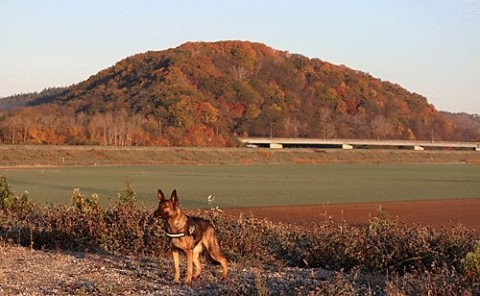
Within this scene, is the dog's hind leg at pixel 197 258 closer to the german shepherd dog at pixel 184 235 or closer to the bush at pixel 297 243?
the german shepherd dog at pixel 184 235

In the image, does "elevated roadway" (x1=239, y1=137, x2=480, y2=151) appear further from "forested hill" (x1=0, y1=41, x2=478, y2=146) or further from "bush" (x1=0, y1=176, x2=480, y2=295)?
"bush" (x1=0, y1=176, x2=480, y2=295)

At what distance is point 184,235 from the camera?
1060cm

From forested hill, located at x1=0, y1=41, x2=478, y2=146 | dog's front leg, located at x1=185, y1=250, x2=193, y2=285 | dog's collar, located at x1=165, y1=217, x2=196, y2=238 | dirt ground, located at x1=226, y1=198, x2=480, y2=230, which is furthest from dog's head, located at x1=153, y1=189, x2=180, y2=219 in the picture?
forested hill, located at x1=0, y1=41, x2=478, y2=146

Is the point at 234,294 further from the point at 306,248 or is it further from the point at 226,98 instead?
the point at 226,98

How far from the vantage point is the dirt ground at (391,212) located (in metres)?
30.5

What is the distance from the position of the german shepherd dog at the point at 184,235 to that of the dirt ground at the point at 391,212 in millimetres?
17714

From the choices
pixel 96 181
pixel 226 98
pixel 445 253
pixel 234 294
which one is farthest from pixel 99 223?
pixel 226 98

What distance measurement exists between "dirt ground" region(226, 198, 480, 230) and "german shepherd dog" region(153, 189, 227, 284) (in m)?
17.7

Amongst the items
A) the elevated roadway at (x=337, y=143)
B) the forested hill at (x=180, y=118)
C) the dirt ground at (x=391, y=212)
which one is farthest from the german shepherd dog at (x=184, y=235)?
the elevated roadway at (x=337, y=143)

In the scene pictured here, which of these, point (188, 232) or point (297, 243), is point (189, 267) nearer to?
point (188, 232)

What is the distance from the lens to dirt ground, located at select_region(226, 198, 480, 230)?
30531mm

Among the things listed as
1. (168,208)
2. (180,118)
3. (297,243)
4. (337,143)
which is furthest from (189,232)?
(180,118)

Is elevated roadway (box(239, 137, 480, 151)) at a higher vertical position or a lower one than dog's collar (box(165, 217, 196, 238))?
higher

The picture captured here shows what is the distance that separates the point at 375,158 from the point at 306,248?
116m
